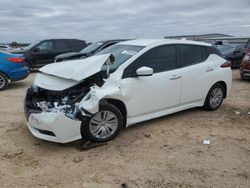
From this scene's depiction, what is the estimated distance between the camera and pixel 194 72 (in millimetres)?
6129

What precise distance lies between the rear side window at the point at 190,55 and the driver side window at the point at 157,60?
23 centimetres

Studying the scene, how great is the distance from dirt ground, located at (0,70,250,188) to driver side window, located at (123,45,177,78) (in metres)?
1.10

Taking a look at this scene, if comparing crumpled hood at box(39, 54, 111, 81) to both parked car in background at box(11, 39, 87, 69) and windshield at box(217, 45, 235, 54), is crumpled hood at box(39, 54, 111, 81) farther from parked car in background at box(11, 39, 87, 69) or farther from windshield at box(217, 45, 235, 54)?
windshield at box(217, 45, 235, 54)

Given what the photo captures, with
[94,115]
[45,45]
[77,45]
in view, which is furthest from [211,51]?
[45,45]

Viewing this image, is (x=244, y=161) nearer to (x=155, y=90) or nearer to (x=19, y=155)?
(x=155, y=90)

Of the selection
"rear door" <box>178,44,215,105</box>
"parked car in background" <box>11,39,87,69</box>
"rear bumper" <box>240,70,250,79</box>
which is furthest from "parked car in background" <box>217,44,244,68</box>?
"rear door" <box>178,44,215,105</box>

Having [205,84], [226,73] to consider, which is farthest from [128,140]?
[226,73]

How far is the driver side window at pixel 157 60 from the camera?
5.24 meters

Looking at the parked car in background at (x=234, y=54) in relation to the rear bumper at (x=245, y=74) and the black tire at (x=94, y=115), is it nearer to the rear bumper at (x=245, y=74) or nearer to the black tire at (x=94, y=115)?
the rear bumper at (x=245, y=74)

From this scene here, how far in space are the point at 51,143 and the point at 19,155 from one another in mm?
571

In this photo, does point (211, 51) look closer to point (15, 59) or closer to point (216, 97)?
point (216, 97)

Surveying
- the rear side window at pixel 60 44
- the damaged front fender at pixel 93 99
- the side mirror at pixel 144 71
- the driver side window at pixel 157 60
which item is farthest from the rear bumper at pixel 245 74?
the rear side window at pixel 60 44

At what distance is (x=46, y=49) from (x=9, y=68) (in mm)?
5326

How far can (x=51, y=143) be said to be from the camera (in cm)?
492
